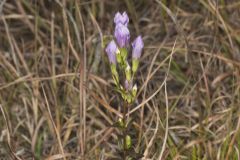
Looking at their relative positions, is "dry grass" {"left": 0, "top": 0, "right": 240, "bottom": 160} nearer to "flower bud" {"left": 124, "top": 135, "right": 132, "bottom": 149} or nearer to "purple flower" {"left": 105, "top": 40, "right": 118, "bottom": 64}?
"flower bud" {"left": 124, "top": 135, "right": 132, "bottom": 149}

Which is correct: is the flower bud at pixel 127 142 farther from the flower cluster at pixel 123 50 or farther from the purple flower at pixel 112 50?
the purple flower at pixel 112 50

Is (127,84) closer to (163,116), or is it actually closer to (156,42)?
(163,116)

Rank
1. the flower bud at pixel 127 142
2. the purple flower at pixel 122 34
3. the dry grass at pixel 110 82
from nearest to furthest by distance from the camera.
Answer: the purple flower at pixel 122 34 < the flower bud at pixel 127 142 < the dry grass at pixel 110 82

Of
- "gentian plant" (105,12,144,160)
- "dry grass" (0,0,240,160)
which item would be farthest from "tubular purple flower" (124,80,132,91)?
"dry grass" (0,0,240,160)

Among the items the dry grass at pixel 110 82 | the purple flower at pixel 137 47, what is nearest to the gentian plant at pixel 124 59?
the purple flower at pixel 137 47

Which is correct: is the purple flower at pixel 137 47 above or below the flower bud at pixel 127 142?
above

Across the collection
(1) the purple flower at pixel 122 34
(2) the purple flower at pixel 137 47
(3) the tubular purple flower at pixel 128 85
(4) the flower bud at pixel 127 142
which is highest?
(1) the purple flower at pixel 122 34

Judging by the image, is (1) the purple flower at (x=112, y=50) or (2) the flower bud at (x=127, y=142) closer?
(1) the purple flower at (x=112, y=50)

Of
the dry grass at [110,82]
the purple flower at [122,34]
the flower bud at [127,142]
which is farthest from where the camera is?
the dry grass at [110,82]
